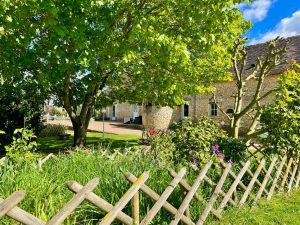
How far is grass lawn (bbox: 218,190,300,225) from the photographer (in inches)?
213

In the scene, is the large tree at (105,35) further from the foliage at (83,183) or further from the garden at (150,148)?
the foliage at (83,183)

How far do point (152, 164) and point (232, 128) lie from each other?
5543mm

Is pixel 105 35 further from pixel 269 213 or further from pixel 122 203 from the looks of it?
pixel 122 203

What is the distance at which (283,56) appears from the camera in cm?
2548

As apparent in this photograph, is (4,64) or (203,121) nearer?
(203,121)

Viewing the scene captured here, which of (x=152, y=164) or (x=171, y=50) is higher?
(x=171, y=50)

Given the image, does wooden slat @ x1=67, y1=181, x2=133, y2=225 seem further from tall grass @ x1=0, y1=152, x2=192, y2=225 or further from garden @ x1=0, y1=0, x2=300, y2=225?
tall grass @ x1=0, y1=152, x2=192, y2=225

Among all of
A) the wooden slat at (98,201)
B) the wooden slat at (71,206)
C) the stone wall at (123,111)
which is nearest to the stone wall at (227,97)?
the stone wall at (123,111)

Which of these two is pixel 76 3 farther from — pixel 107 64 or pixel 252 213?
pixel 252 213

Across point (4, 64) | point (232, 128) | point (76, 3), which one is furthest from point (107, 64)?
point (232, 128)

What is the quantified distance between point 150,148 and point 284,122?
9.89 ft

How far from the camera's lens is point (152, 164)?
18.0 feet

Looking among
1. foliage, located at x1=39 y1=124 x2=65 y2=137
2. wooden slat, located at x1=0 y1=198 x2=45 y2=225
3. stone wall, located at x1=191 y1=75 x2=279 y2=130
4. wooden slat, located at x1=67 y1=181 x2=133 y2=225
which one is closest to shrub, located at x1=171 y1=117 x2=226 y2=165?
wooden slat, located at x1=67 y1=181 x2=133 y2=225

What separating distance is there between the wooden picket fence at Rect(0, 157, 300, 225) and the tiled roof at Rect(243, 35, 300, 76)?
710 inches
